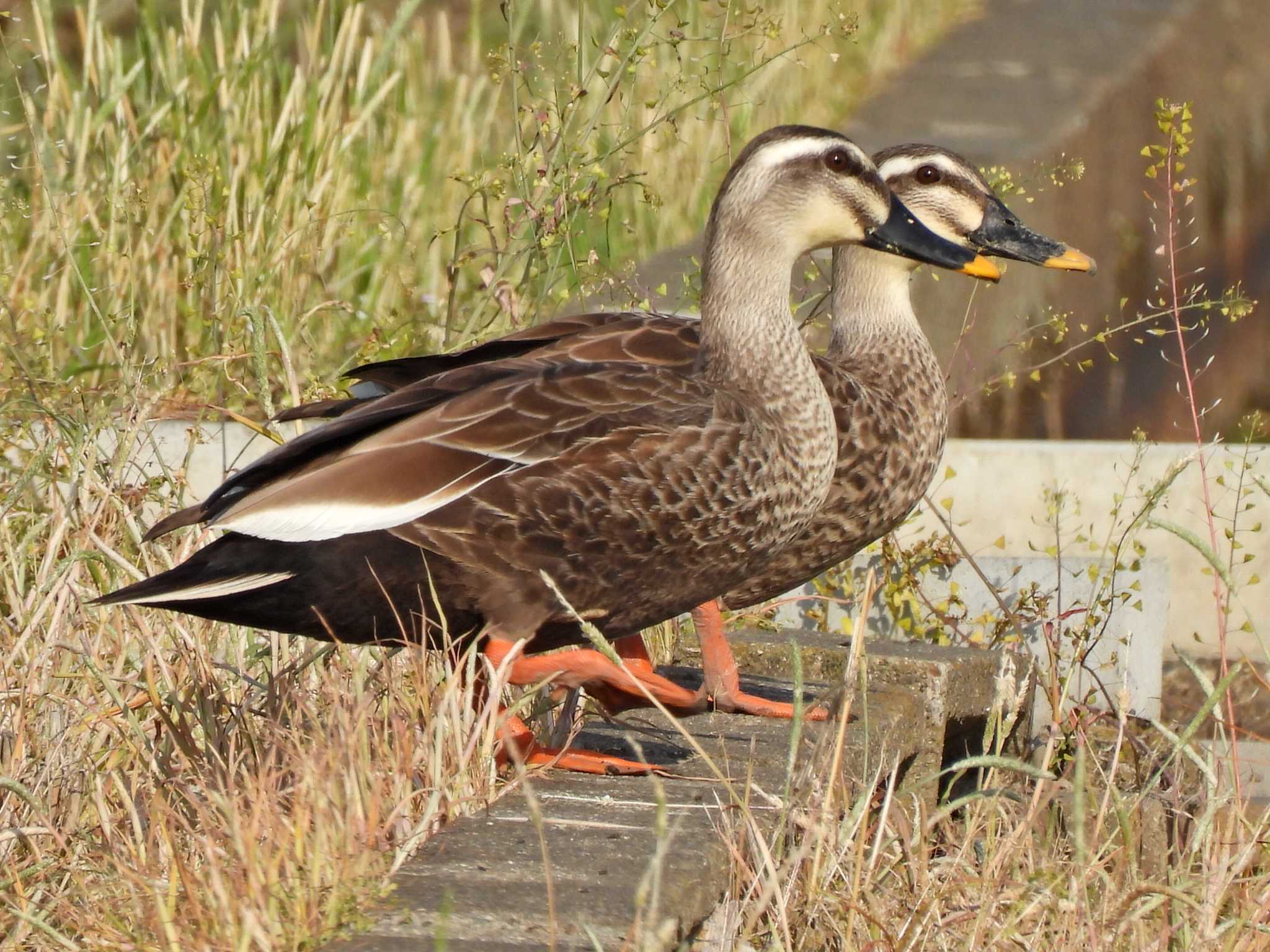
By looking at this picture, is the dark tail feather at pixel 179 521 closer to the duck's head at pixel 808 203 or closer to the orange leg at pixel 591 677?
the orange leg at pixel 591 677

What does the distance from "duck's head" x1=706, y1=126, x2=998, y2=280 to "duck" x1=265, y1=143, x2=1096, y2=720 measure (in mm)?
111

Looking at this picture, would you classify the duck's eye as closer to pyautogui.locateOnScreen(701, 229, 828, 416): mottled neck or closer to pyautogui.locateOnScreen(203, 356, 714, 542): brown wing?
pyautogui.locateOnScreen(701, 229, 828, 416): mottled neck

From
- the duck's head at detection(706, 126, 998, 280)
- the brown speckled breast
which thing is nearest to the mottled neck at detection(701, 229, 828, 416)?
Result: the duck's head at detection(706, 126, 998, 280)

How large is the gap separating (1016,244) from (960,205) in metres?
0.19

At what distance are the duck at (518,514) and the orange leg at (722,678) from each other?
1.25ft

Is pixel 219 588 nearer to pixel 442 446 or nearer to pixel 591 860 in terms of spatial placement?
pixel 442 446

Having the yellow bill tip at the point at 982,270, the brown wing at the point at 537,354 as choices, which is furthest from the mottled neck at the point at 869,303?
the brown wing at the point at 537,354

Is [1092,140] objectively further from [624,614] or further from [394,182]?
[624,614]

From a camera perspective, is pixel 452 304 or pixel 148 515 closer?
pixel 148 515

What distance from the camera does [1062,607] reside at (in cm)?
526

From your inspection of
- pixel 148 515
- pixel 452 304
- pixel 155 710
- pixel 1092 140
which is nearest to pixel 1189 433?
pixel 1092 140

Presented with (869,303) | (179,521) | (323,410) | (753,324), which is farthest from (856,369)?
(179,521)

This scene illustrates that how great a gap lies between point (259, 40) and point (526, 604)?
3.59 meters

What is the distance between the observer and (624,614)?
3504mm
